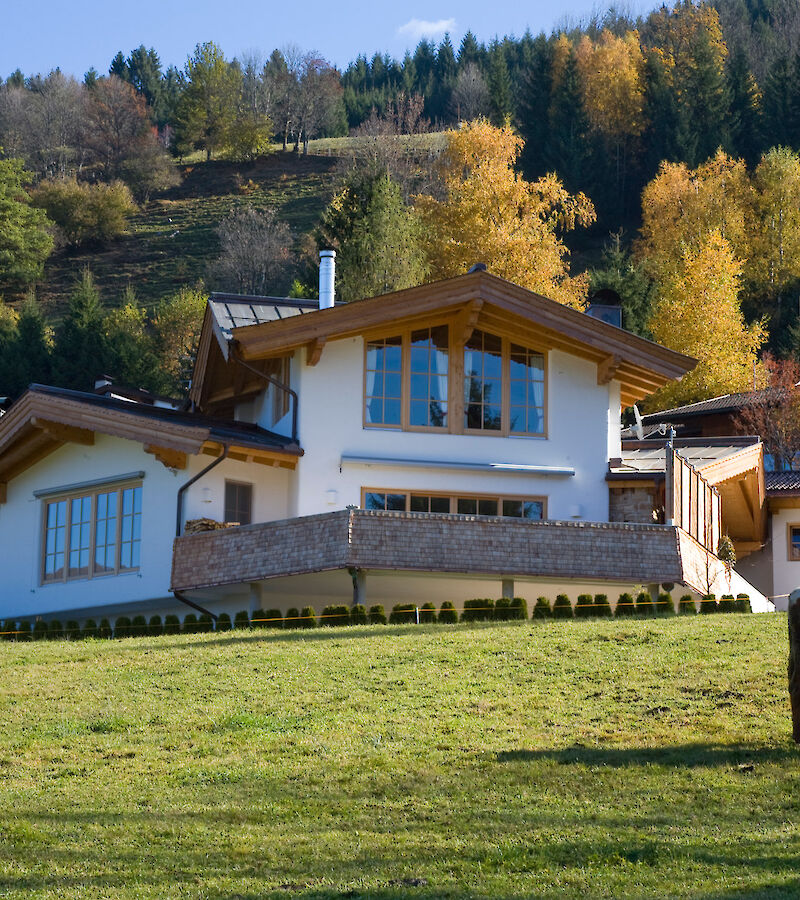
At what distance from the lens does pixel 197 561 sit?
967 inches

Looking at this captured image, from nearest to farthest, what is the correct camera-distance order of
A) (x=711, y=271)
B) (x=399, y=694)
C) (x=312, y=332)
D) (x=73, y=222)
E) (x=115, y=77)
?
(x=399, y=694)
(x=312, y=332)
(x=711, y=271)
(x=73, y=222)
(x=115, y=77)

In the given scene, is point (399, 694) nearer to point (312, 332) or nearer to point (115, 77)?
point (312, 332)

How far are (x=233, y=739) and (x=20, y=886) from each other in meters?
4.08


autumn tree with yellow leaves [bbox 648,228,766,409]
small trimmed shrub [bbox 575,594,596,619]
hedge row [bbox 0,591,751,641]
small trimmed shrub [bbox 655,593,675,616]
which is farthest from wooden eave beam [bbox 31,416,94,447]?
autumn tree with yellow leaves [bbox 648,228,766,409]

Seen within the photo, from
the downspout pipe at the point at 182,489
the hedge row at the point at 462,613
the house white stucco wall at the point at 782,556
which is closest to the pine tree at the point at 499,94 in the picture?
the house white stucco wall at the point at 782,556

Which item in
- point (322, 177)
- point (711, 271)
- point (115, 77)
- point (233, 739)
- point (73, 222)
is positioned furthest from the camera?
point (115, 77)

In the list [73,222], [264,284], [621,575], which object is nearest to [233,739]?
[621,575]

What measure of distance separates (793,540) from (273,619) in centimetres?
1793

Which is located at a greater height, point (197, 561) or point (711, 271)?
point (711, 271)

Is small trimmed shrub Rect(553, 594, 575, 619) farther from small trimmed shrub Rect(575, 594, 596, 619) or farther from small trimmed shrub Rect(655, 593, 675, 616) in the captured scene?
small trimmed shrub Rect(655, 593, 675, 616)

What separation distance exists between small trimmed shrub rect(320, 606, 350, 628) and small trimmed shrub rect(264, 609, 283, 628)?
716 mm

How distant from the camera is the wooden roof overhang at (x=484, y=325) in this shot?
1015 inches

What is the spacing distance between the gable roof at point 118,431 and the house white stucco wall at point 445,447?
77 centimetres

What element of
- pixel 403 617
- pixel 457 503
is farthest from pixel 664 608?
pixel 457 503
